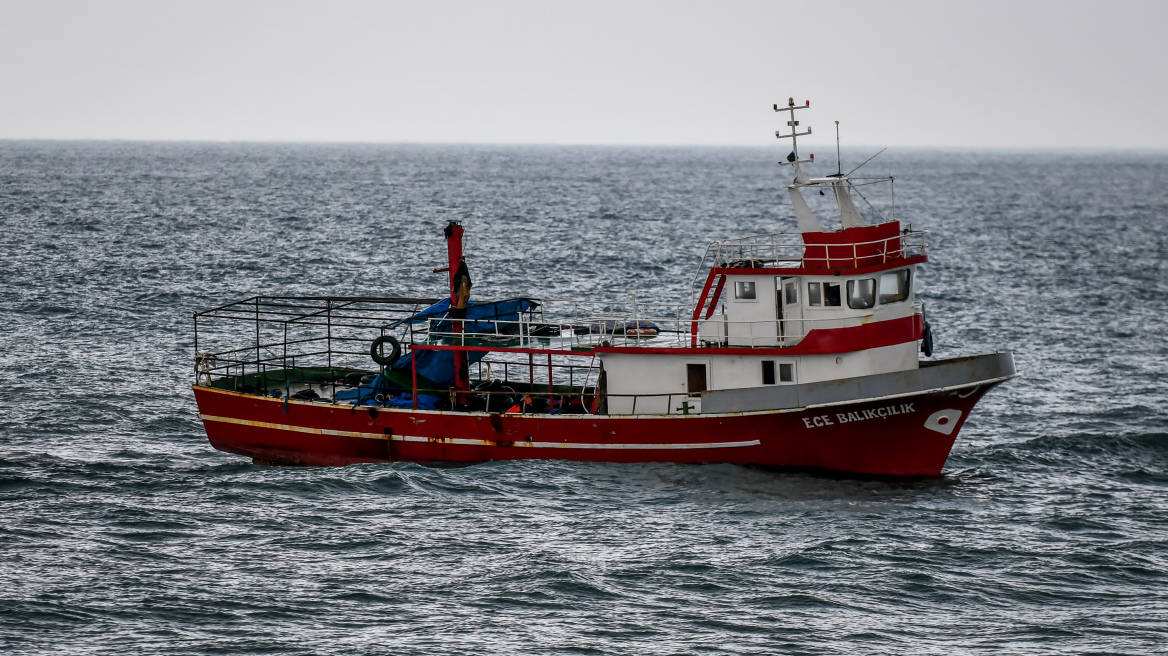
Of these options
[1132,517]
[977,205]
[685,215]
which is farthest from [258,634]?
[977,205]

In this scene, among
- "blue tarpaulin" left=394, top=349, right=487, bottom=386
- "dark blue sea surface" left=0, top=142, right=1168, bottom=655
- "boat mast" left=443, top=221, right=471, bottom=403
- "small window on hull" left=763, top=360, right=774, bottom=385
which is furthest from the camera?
"blue tarpaulin" left=394, top=349, right=487, bottom=386

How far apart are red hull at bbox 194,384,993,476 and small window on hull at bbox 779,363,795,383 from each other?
102 cm

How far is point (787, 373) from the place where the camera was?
30.0 metres

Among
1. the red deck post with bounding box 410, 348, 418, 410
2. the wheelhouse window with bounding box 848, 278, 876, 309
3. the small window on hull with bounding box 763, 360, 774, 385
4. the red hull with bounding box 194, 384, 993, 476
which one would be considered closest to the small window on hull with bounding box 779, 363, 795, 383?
the small window on hull with bounding box 763, 360, 774, 385

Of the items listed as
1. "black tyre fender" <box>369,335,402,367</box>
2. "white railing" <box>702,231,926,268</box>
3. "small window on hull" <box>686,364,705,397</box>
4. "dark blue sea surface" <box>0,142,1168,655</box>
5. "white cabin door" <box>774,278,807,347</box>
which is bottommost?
"dark blue sea surface" <box>0,142,1168,655</box>

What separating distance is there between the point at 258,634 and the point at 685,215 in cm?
9789

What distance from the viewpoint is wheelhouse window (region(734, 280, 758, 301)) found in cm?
3038

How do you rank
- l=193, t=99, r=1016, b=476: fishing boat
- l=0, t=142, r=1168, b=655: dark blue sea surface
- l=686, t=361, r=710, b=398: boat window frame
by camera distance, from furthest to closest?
l=686, t=361, r=710, b=398: boat window frame < l=193, t=99, r=1016, b=476: fishing boat < l=0, t=142, r=1168, b=655: dark blue sea surface

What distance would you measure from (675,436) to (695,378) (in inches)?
59.3

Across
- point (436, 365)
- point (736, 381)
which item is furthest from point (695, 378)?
point (436, 365)

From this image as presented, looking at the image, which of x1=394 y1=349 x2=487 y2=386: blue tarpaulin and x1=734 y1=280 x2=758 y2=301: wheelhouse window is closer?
x1=734 y1=280 x2=758 y2=301: wheelhouse window

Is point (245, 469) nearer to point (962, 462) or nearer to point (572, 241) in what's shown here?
point (962, 462)

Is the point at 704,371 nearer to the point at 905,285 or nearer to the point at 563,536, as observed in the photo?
the point at 905,285

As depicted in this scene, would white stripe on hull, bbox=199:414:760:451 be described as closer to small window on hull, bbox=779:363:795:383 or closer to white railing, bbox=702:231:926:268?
small window on hull, bbox=779:363:795:383
